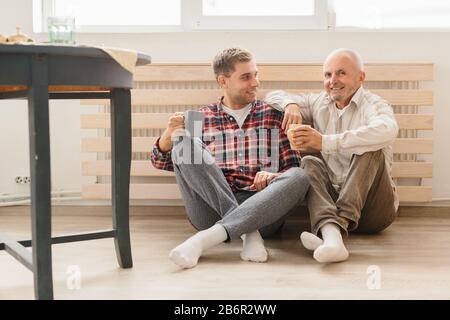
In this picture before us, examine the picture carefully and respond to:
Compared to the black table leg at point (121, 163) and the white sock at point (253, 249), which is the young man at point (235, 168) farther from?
the black table leg at point (121, 163)

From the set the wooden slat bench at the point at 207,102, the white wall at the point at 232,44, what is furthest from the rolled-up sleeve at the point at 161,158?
the white wall at the point at 232,44

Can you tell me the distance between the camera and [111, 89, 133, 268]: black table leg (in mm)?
1785

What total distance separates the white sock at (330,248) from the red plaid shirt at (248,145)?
1.12 ft

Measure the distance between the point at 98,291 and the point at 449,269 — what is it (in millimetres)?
1025

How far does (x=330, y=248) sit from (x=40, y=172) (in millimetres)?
884

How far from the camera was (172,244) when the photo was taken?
229 cm

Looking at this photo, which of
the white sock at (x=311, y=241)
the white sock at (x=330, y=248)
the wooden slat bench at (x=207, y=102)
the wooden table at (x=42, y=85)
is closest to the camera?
the wooden table at (x=42, y=85)

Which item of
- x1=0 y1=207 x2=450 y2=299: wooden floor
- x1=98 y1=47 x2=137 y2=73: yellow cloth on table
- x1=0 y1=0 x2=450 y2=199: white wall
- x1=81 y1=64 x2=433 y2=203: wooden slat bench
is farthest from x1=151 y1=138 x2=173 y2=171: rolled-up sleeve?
x1=0 y1=0 x2=450 y2=199: white wall

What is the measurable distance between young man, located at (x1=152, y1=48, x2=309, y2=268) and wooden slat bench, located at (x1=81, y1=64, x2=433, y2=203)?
1.20 ft

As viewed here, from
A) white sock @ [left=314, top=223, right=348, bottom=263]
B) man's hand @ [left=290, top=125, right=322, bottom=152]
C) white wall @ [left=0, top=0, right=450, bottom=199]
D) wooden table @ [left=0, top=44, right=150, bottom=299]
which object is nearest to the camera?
wooden table @ [left=0, top=44, right=150, bottom=299]

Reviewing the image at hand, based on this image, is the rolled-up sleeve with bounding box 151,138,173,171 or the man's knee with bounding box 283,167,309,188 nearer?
the man's knee with bounding box 283,167,309,188

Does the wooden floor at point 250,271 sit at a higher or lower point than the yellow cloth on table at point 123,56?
lower

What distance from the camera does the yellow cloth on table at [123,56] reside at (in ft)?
5.17

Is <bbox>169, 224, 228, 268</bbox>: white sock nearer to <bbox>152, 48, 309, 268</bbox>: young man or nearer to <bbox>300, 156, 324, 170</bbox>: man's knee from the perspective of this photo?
<bbox>152, 48, 309, 268</bbox>: young man
